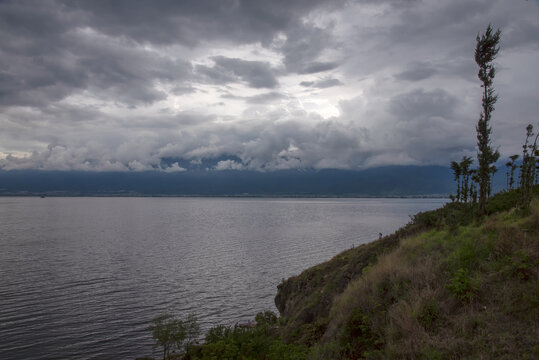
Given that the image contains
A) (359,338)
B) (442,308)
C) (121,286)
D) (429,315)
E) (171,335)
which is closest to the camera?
(429,315)

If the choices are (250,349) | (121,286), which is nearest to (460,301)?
(250,349)

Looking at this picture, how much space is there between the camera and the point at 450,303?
10.5 m

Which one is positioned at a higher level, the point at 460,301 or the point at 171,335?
the point at 460,301

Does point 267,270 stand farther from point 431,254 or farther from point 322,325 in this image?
point 431,254

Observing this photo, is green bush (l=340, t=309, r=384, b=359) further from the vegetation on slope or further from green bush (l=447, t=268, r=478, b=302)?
green bush (l=447, t=268, r=478, b=302)

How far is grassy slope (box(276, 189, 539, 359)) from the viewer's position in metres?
8.80

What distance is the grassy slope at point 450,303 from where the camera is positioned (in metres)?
8.80

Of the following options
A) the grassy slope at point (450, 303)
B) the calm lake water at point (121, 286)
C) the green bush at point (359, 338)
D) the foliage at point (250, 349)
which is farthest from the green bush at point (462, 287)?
the calm lake water at point (121, 286)

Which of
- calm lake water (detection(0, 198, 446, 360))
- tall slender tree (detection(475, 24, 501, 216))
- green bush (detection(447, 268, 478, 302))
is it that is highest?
tall slender tree (detection(475, 24, 501, 216))

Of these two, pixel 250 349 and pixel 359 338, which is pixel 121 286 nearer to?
pixel 250 349

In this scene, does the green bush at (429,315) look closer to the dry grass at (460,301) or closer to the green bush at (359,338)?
the dry grass at (460,301)

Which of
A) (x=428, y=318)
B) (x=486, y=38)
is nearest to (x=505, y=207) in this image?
(x=486, y=38)

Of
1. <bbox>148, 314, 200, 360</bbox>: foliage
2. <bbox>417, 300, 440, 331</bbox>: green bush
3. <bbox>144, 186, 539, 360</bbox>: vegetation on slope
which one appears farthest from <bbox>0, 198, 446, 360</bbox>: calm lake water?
<bbox>417, 300, 440, 331</bbox>: green bush

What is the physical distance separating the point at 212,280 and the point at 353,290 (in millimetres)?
32130
